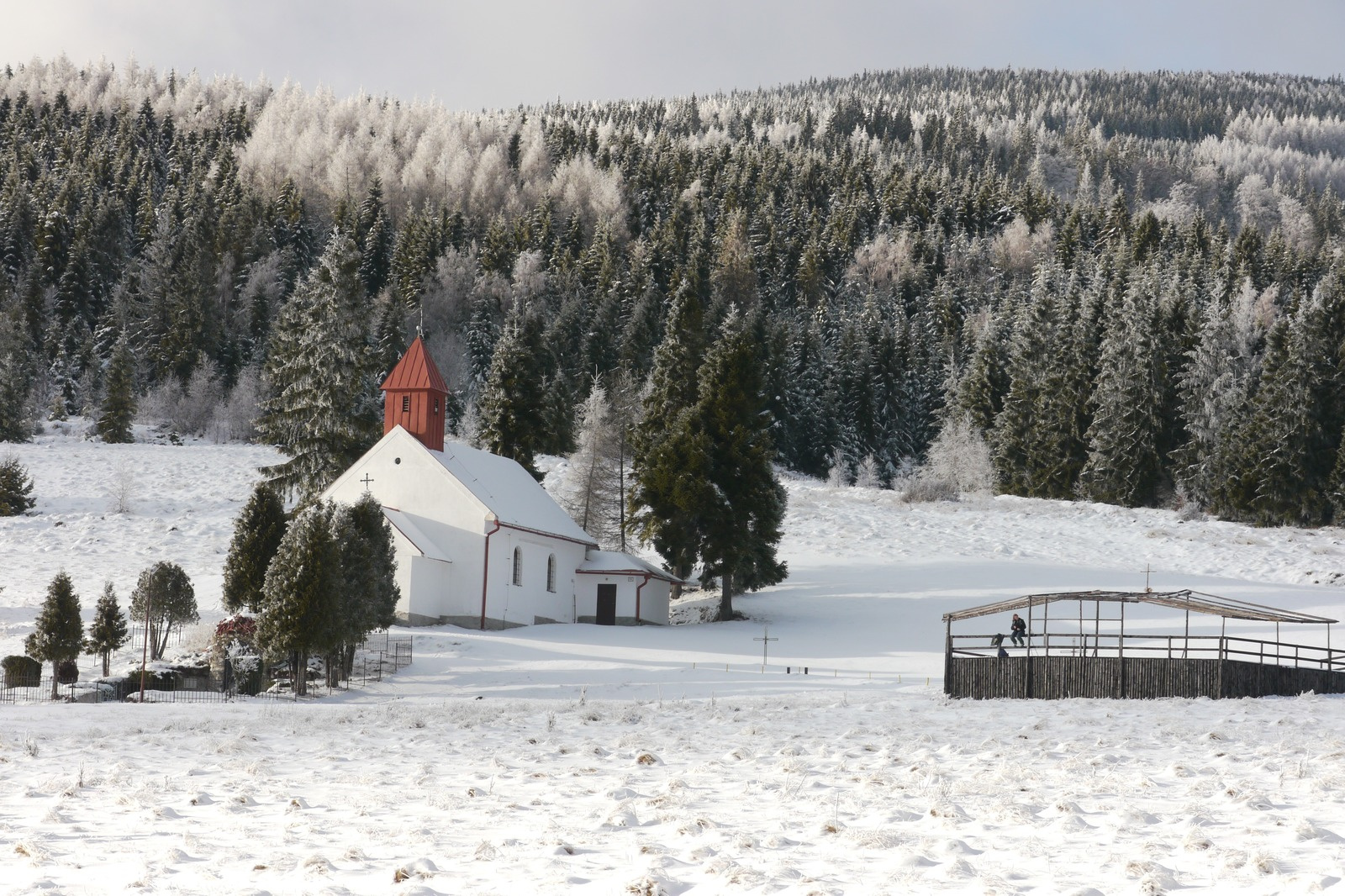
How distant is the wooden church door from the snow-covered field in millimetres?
8440

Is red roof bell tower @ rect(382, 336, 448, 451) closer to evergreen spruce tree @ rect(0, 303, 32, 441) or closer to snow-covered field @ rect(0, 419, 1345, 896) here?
snow-covered field @ rect(0, 419, 1345, 896)

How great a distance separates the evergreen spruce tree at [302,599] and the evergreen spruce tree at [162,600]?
17.8ft

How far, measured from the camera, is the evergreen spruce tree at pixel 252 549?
116ft

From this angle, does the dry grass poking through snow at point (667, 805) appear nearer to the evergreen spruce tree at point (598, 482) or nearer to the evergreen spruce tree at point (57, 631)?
the evergreen spruce tree at point (57, 631)

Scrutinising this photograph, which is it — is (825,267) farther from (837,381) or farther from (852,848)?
(852,848)

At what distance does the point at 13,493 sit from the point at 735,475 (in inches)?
1347

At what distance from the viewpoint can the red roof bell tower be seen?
1754 inches

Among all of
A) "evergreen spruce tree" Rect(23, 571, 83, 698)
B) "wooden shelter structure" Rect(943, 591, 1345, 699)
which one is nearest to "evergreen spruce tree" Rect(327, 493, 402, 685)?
"evergreen spruce tree" Rect(23, 571, 83, 698)

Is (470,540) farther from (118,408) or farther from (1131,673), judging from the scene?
(118,408)

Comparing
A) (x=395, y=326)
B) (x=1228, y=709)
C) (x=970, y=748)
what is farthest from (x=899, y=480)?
(x=970, y=748)

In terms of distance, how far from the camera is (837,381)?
94.3 meters

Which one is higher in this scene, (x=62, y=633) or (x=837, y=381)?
(x=837, y=381)

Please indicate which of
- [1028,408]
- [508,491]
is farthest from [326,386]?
[1028,408]

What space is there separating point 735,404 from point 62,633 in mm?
25386
